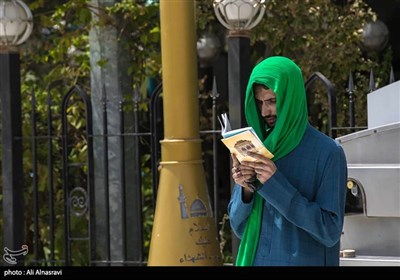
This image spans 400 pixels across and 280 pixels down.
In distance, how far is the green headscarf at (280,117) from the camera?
3.46 meters

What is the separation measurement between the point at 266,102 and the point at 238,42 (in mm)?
2722

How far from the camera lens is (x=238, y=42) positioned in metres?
6.23

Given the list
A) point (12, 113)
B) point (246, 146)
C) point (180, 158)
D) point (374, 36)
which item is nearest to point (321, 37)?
point (374, 36)

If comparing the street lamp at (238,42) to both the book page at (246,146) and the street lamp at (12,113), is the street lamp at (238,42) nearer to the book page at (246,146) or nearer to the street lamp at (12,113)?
the street lamp at (12,113)

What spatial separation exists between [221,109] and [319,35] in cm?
254

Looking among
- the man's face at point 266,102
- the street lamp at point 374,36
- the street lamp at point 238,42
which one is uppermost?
the street lamp at point 374,36

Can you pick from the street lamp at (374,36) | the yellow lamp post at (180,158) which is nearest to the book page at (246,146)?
the yellow lamp post at (180,158)

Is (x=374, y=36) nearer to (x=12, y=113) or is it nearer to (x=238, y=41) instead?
(x=238, y=41)

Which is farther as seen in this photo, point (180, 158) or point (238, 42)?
point (238, 42)

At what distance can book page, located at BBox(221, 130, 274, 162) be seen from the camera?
3406 mm

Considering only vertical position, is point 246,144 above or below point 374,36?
below

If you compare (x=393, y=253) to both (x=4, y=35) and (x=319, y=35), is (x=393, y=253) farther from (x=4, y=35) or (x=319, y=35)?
(x=319, y=35)

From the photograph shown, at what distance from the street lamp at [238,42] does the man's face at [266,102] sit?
2569 millimetres

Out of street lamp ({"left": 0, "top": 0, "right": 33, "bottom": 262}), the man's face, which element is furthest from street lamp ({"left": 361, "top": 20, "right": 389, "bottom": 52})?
the man's face
